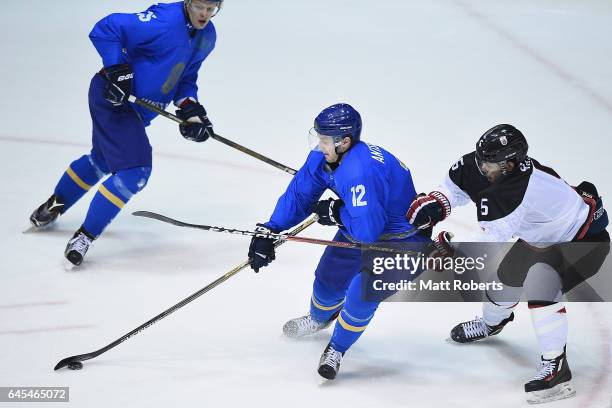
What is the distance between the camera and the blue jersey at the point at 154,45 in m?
4.65

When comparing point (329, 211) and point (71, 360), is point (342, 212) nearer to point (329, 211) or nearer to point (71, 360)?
point (329, 211)

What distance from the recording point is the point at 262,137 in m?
6.21

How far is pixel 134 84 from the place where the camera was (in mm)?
4789

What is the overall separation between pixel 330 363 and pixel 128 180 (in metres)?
1.50

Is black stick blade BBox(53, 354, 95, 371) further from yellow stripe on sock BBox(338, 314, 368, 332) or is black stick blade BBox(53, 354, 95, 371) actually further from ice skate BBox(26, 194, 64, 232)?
ice skate BBox(26, 194, 64, 232)

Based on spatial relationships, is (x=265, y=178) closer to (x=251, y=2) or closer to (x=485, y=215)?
(x=485, y=215)

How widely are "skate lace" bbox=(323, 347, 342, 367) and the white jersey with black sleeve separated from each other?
672 mm

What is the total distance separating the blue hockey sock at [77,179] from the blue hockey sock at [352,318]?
1802 millimetres

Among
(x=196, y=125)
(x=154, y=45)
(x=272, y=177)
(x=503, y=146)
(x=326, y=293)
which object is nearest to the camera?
(x=503, y=146)

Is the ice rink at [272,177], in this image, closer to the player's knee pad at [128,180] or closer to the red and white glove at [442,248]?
the player's knee pad at [128,180]

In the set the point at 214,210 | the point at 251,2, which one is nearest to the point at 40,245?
the point at 214,210

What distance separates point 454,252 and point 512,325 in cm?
70

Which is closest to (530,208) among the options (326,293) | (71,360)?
(326,293)

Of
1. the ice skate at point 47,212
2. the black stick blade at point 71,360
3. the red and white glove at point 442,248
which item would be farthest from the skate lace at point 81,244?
the red and white glove at point 442,248
